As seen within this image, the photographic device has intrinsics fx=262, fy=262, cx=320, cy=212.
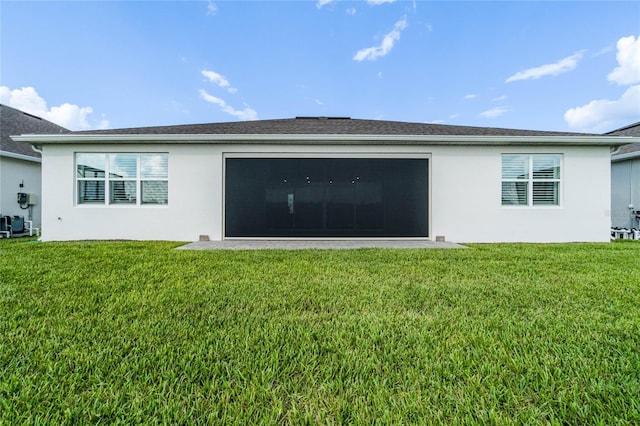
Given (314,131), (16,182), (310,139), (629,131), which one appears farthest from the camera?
(629,131)

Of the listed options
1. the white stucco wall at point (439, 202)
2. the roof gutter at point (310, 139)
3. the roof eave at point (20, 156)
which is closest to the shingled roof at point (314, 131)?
the roof gutter at point (310, 139)

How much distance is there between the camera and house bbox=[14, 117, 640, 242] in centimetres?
755

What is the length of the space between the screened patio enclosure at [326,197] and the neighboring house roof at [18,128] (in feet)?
29.1

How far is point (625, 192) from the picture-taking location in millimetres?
10055

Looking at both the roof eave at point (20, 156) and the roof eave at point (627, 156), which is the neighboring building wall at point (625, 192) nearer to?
the roof eave at point (627, 156)

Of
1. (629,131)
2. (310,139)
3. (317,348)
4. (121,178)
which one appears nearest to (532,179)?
(310,139)

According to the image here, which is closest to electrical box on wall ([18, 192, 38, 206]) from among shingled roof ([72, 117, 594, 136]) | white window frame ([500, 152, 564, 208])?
shingled roof ([72, 117, 594, 136])

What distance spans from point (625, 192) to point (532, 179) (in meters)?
5.98

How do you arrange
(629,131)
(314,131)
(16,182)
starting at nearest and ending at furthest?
(314,131), (16,182), (629,131)

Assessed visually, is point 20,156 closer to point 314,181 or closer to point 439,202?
point 314,181

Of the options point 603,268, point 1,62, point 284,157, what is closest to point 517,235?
point 603,268

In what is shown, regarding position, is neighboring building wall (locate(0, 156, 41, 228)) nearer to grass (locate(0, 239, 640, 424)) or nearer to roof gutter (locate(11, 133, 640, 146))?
roof gutter (locate(11, 133, 640, 146))

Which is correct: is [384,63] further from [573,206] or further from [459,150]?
[573,206]

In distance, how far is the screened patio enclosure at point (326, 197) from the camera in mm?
7852
